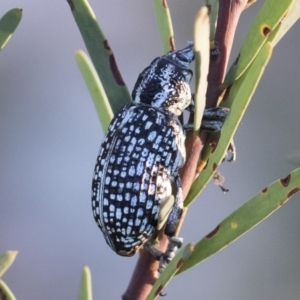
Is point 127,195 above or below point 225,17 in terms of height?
below

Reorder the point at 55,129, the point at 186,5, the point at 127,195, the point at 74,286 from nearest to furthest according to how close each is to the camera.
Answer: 1. the point at 127,195
2. the point at 74,286
3. the point at 55,129
4. the point at 186,5

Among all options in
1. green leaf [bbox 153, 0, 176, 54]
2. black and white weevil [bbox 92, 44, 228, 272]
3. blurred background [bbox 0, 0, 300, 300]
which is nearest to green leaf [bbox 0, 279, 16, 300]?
black and white weevil [bbox 92, 44, 228, 272]

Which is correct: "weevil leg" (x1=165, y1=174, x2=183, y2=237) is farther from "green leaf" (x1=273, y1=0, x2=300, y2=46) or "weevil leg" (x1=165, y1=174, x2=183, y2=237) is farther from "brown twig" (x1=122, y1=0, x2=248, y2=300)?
"green leaf" (x1=273, y1=0, x2=300, y2=46)

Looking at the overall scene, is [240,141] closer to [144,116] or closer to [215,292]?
[215,292]

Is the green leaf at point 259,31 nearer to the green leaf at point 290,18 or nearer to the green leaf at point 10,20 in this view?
the green leaf at point 290,18

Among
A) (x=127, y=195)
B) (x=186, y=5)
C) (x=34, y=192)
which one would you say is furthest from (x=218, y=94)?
(x=186, y=5)

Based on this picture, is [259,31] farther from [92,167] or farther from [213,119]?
[92,167]

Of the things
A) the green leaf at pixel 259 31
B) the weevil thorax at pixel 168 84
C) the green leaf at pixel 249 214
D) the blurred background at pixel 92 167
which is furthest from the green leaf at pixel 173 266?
the blurred background at pixel 92 167
